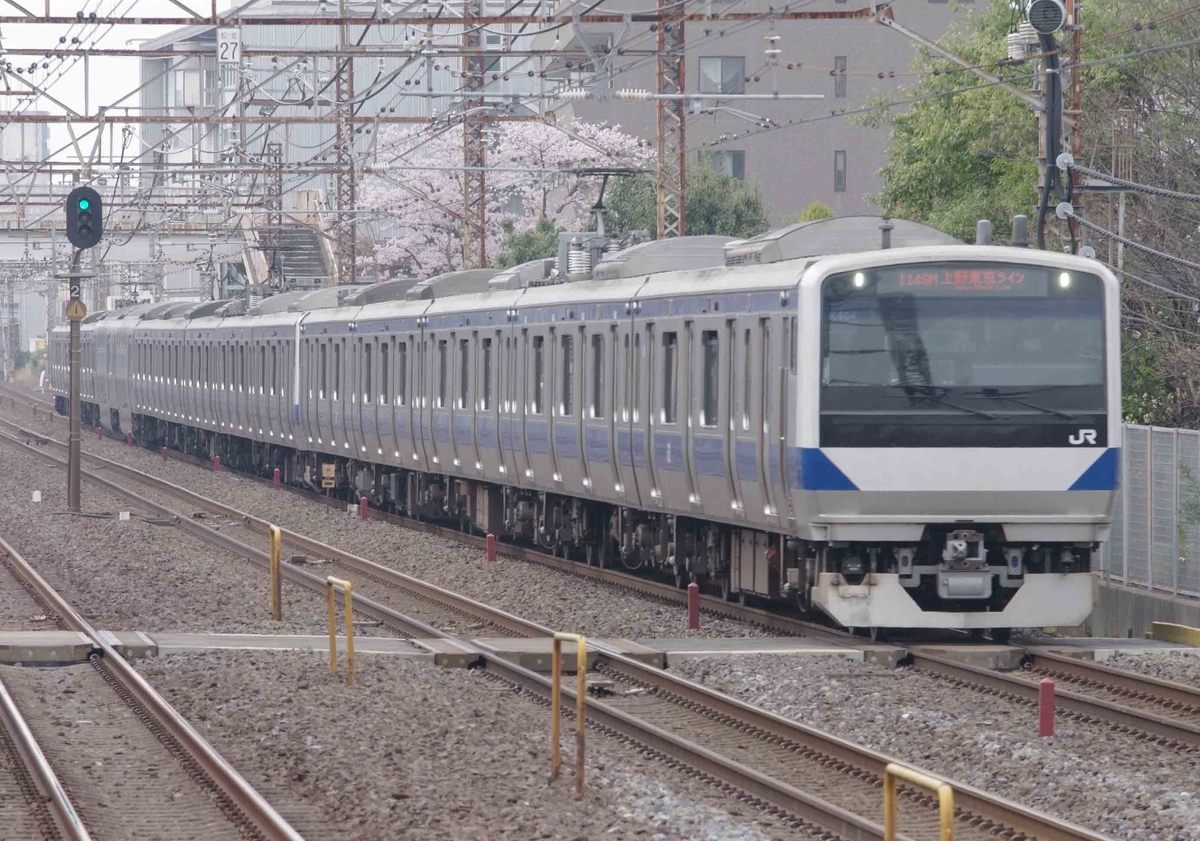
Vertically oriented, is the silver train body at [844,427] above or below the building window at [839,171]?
below

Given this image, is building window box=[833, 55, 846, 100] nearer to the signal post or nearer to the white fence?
the signal post

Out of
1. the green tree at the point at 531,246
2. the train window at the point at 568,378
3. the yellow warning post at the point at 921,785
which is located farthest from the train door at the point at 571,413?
the green tree at the point at 531,246

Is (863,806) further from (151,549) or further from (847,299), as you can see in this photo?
(151,549)

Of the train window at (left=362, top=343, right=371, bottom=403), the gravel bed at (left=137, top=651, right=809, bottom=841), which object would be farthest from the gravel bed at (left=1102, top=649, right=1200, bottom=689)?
the train window at (left=362, top=343, right=371, bottom=403)

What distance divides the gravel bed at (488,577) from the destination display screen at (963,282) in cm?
288

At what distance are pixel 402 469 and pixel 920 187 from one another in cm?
1056

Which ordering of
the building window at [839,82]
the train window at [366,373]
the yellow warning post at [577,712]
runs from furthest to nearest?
the building window at [839,82] → the train window at [366,373] → the yellow warning post at [577,712]

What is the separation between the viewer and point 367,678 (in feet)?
39.4

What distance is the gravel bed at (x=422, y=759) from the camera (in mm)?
8383

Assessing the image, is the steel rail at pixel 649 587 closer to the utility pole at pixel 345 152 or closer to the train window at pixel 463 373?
the train window at pixel 463 373

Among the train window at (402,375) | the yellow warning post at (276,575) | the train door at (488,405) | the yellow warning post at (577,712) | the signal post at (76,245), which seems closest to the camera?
the yellow warning post at (577,712)

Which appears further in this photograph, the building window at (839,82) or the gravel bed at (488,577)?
the building window at (839,82)

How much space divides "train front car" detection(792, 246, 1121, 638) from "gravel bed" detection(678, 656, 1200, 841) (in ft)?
2.94

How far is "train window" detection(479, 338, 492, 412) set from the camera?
21.0 m
